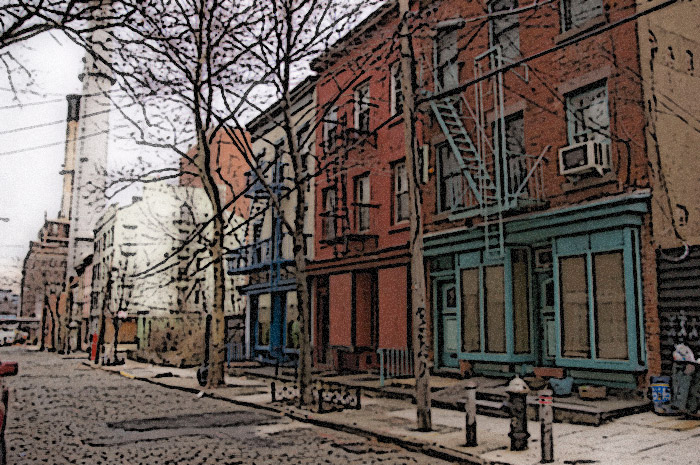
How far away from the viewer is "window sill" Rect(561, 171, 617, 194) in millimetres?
12266

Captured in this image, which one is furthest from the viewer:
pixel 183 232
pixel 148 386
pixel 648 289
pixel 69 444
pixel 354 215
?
pixel 183 232

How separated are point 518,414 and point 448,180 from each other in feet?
32.1

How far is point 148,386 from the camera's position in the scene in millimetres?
19734

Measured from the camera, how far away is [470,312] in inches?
607

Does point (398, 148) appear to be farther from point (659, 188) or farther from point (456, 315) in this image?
point (659, 188)

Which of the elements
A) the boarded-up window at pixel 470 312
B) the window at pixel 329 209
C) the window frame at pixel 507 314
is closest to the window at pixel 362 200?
the window at pixel 329 209

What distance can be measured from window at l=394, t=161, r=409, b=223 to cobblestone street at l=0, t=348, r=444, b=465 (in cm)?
830

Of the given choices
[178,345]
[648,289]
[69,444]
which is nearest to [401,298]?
[648,289]

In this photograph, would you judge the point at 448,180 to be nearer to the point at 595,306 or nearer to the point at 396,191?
the point at 396,191

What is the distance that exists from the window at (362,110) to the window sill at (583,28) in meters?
8.32

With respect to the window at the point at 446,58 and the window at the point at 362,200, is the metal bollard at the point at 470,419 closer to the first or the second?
the window at the point at 446,58

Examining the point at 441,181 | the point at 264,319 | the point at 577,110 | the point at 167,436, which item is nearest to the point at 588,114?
the point at 577,110

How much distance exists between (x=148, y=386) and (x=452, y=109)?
13482mm

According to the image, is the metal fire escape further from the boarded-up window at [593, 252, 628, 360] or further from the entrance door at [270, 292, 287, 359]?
the entrance door at [270, 292, 287, 359]
